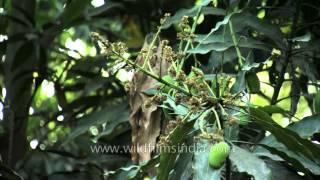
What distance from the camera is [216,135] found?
2.44ft

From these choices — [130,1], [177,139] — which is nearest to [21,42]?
[130,1]

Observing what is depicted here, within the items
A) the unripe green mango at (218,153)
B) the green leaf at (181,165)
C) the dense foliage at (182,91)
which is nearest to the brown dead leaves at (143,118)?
the dense foliage at (182,91)

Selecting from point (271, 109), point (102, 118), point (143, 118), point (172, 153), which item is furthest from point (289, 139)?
point (102, 118)

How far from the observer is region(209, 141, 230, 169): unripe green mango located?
0.76 m

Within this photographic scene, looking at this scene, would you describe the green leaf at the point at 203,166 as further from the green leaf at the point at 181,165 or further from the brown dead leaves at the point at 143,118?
the brown dead leaves at the point at 143,118

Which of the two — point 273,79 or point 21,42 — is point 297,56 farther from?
point 21,42

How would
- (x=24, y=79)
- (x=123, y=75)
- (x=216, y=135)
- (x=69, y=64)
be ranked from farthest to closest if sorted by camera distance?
(x=123, y=75) < (x=69, y=64) < (x=24, y=79) < (x=216, y=135)

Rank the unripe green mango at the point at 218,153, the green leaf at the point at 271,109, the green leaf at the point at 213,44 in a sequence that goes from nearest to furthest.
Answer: the unripe green mango at the point at 218,153 < the green leaf at the point at 271,109 < the green leaf at the point at 213,44

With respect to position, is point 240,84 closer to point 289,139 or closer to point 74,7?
point 289,139

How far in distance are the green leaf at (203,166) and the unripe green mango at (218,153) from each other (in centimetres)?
2

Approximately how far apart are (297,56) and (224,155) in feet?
1.48

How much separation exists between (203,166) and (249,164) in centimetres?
6

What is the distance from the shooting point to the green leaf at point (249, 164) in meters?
0.81

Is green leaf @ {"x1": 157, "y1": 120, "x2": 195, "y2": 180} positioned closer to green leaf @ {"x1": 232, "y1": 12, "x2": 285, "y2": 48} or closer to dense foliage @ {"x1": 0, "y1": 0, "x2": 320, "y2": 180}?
dense foliage @ {"x1": 0, "y1": 0, "x2": 320, "y2": 180}
